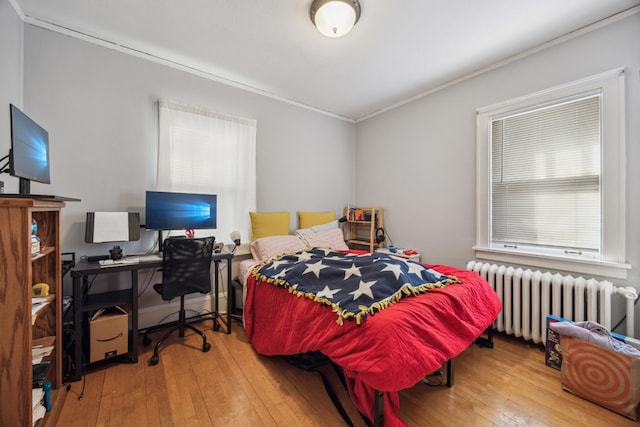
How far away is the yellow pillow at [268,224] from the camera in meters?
3.16

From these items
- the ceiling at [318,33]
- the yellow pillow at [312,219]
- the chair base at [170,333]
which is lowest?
the chair base at [170,333]

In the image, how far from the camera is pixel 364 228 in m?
4.09

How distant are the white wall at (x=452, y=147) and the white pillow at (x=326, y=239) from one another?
2.80 ft

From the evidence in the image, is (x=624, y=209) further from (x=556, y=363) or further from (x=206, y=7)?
(x=206, y=7)

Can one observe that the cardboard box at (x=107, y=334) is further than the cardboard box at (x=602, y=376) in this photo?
Yes

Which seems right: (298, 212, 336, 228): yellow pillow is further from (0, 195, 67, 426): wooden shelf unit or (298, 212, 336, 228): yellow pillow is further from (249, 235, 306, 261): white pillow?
(0, 195, 67, 426): wooden shelf unit

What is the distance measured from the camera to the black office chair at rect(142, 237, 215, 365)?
84.3 inches

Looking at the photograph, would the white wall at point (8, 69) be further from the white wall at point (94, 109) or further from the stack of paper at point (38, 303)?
the stack of paper at point (38, 303)

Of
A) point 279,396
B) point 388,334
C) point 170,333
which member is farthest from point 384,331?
point 170,333

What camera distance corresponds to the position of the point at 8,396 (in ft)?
3.87

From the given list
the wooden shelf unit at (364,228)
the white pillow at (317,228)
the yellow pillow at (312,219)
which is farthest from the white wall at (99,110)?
the wooden shelf unit at (364,228)

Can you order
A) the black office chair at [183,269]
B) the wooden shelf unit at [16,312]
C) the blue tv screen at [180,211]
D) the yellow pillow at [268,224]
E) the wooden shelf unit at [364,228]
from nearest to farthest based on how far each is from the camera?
1. the wooden shelf unit at [16,312]
2. the black office chair at [183,269]
3. the blue tv screen at [180,211]
4. the yellow pillow at [268,224]
5. the wooden shelf unit at [364,228]

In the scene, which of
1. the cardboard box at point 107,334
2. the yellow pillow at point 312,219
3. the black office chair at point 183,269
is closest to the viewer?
the cardboard box at point 107,334

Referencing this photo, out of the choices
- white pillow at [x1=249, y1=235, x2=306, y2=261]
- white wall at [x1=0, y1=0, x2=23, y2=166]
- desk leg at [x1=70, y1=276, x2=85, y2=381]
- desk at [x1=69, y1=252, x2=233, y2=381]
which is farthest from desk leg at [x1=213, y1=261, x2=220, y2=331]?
white wall at [x1=0, y1=0, x2=23, y2=166]
